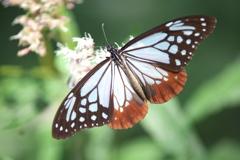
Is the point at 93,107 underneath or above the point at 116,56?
underneath

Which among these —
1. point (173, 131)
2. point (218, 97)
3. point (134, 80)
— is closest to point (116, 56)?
point (134, 80)

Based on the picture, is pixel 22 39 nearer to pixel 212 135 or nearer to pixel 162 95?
pixel 162 95

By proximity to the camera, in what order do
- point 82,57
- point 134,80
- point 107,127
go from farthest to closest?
point 107,127 < point 82,57 < point 134,80

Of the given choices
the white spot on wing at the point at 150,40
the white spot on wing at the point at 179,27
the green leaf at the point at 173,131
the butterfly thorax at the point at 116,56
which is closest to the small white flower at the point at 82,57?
the butterfly thorax at the point at 116,56

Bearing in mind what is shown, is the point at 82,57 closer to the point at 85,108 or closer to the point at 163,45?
the point at 85,108

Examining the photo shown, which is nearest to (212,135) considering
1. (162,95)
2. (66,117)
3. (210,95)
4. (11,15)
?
(210,95)

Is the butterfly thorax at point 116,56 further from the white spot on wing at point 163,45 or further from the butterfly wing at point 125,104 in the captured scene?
the white spot on wing at point 163,45

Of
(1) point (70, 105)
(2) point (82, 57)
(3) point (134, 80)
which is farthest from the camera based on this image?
(2) point (82, 57)
